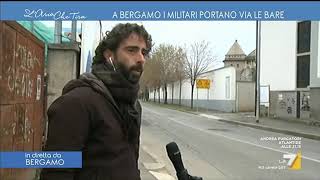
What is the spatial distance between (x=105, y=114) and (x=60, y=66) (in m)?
4.75

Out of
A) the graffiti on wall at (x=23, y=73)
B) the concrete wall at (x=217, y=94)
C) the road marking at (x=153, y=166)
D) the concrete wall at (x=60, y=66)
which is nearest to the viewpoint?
the graffiti on wall at (x=23, y=73)

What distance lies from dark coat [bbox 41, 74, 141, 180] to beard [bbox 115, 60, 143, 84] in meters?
0.12

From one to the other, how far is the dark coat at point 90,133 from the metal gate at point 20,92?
161 cm

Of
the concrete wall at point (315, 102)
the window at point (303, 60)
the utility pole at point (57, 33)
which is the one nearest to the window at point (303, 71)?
the window at point (303, 60)

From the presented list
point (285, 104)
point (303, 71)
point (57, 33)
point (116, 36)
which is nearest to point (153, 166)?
point (57, 33)

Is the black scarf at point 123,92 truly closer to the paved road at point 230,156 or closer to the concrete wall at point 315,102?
the paved road at point 230,156

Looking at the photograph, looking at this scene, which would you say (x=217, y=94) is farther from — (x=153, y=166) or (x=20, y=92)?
(x=20, y=92)

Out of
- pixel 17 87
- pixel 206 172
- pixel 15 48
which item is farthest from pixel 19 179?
pixel 206 172

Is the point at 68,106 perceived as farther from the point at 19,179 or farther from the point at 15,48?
the point at 19,179

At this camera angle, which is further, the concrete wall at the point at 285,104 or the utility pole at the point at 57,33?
the concrete wall at the point at 285,104

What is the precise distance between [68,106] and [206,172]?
773 cm

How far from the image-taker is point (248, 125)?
23.1 meters

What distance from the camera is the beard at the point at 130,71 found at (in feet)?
7.91

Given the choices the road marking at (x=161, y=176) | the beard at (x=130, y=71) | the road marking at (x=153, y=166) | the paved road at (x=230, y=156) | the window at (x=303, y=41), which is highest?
the window at (x=303, y=41)
